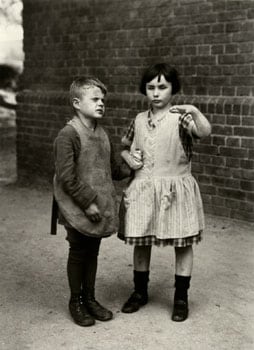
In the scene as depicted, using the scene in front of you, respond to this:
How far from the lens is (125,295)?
416 centimetres

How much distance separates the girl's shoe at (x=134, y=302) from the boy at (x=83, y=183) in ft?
0.52

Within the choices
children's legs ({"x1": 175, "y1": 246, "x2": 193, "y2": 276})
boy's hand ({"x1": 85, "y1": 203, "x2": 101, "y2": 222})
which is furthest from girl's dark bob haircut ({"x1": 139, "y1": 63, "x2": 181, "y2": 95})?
children's legs ({"x1": 175, "y1": 246, "x2": 193, "y2": 276})

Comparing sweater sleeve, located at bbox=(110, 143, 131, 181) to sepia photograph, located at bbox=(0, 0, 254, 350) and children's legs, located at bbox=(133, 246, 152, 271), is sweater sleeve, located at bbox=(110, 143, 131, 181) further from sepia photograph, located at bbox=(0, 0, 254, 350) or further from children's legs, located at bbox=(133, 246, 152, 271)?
children's legs, located at bbox=(133, 246, 152, 271)

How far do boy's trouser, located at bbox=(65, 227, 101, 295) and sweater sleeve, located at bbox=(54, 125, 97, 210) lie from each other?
0.23 metres

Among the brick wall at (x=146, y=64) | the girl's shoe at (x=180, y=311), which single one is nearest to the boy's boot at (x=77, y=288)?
the girl's shoe at (x=180, y=311)

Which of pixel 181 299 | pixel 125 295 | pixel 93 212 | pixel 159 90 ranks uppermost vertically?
pixel 159 90

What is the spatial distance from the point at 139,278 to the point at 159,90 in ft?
3.99

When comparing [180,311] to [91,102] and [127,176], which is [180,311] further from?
[91,102]

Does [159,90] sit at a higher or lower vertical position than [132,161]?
higher

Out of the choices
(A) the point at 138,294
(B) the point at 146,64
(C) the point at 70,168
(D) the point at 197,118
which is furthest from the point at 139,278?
(B) the point at 146,64

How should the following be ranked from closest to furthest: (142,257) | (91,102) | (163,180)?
(91,102) → (163,180) → (142,257)

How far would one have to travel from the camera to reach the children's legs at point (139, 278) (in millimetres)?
3855

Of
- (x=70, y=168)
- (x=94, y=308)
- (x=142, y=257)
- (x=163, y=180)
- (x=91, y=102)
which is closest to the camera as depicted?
(x=70, y=168)

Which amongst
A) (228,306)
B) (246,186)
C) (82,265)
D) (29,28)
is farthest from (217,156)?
(29,28)
